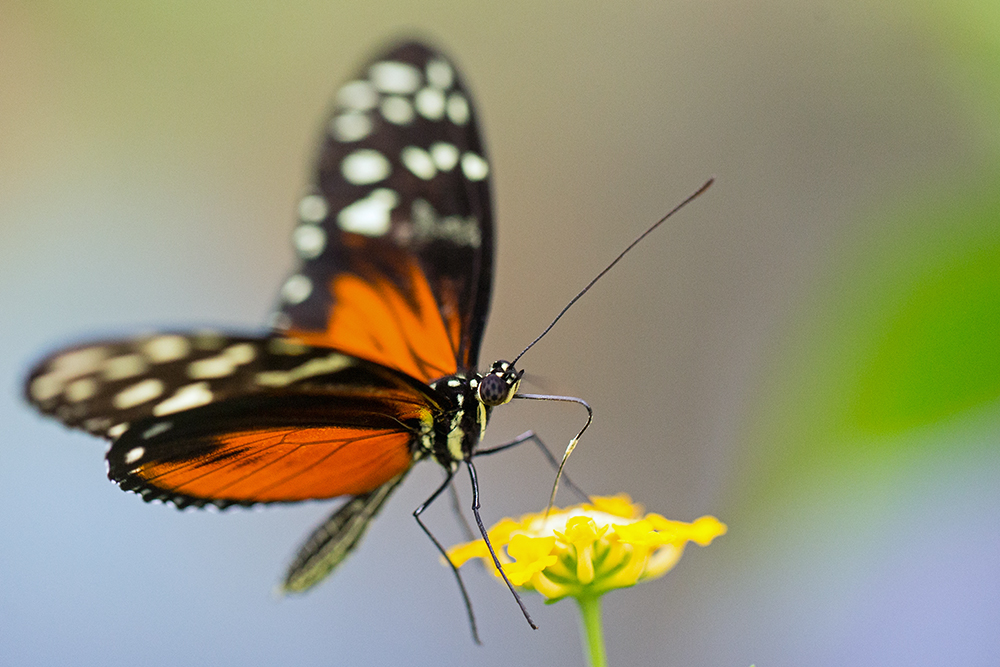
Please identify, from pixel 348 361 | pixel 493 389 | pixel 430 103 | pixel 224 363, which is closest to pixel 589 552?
pixel 493 389

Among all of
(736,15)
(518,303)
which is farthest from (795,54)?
(518,303)

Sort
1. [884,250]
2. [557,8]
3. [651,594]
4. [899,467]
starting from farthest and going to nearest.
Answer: [557,8] < [651,594] < [884,250] < [899,467]

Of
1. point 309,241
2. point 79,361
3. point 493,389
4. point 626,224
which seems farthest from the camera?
point 626,224

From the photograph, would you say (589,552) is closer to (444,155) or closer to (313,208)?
(444,155)

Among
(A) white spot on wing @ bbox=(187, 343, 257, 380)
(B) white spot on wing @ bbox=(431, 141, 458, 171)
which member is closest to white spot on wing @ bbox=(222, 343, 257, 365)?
(A) white spot on wing @ bbox=(187, 343, 257, 380)

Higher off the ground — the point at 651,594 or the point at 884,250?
the point at 884,250

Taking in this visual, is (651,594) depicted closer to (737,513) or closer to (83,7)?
(737,513)

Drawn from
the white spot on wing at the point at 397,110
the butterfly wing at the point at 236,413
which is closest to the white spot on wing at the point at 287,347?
the butterfly wing at the point at 236,413
